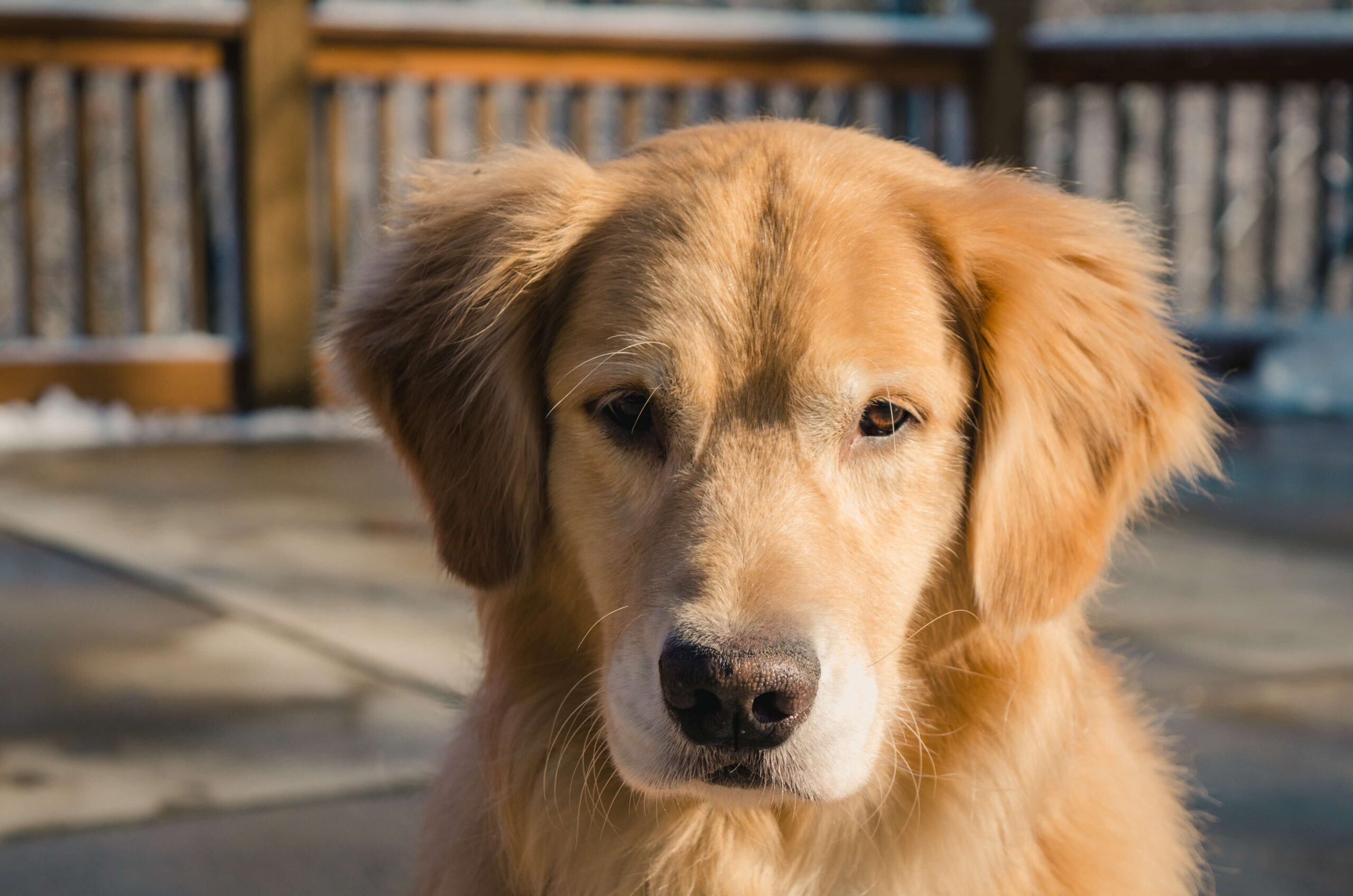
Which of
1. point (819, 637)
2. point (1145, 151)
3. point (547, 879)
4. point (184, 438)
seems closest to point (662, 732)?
point (819, 637)

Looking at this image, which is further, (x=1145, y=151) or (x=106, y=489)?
(x=1145, y=151)

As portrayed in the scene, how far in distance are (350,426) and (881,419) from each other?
158cm

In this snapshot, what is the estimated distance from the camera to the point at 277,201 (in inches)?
338

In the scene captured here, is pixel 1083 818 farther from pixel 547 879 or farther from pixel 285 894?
pixel 285 894

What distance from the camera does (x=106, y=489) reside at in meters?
6.71

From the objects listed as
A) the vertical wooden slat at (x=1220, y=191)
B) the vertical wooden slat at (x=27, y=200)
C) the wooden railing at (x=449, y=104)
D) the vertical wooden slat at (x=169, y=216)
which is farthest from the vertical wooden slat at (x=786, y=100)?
the vertical wooden slat at (x=169, y=216)

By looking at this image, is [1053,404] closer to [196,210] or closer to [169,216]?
[196,210]

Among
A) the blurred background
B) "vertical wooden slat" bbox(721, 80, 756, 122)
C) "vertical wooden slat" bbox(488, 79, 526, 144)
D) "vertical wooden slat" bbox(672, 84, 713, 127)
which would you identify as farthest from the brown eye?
"vertical wooden slat" bbox(672, 84, 713, 127)

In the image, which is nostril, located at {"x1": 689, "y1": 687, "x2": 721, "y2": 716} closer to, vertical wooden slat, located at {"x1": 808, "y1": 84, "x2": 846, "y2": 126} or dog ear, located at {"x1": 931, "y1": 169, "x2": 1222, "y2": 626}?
dog ear, located at {"x1": 931, "y1": 169, "x2": 1222, "y2": 626}

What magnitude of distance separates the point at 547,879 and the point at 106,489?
188 inches

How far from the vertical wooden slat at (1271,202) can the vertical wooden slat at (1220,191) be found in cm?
25

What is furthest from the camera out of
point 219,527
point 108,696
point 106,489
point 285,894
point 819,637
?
point 106,489

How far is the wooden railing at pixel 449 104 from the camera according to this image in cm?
839

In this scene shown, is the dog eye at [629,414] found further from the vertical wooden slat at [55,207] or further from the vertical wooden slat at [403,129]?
the vertical wooden slat at [55,207]
